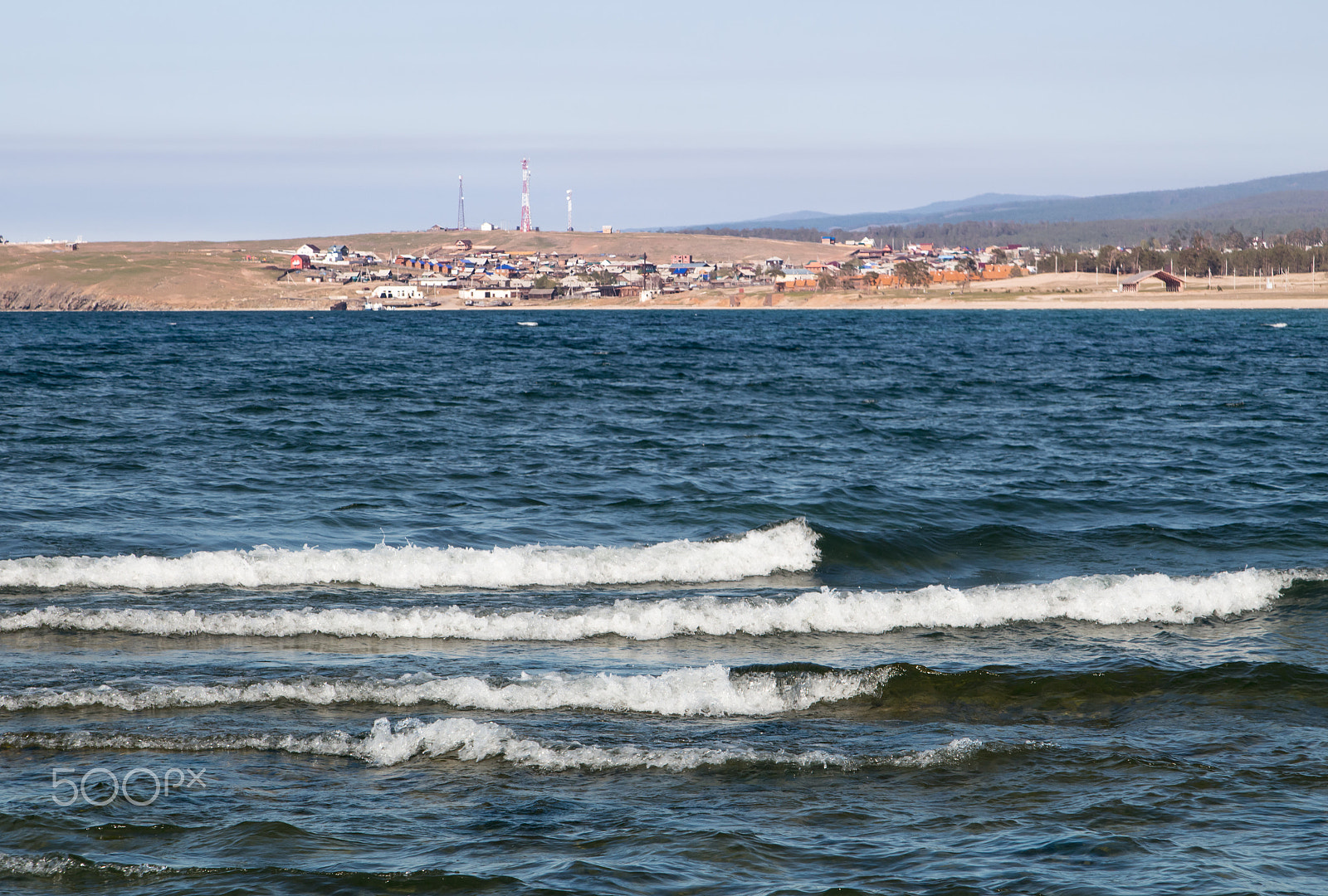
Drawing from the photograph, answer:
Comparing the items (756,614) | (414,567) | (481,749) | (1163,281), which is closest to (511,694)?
(481,749)

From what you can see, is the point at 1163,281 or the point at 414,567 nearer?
the point at 414,567

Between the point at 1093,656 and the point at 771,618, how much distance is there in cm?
329

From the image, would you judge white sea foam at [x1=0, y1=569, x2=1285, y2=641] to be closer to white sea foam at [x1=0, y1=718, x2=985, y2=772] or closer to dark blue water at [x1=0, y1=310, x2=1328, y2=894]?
dark blue water at [x1=0, y1=310, x2=1328, y2=894]

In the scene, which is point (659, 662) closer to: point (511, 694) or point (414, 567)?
point (511, 694)

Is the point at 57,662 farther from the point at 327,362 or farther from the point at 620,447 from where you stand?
the point at 327,362

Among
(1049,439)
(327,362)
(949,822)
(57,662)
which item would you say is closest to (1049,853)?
(949,822)

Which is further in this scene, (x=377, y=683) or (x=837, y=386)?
(x=837, y=386)

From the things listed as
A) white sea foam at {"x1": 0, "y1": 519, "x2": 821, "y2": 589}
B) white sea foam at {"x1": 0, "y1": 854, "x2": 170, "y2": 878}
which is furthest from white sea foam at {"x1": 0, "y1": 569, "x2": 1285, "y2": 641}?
white sea foam at {"x1": 0, "y1": 854, "x2": 170, "y2": 878}

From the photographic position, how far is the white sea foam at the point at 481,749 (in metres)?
7.96

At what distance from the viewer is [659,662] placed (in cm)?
1057

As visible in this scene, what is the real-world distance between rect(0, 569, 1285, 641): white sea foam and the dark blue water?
0.17 feet

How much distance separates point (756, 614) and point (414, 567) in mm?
4587

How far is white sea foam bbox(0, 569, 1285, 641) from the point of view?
11.5m

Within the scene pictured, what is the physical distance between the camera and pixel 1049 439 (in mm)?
26828
